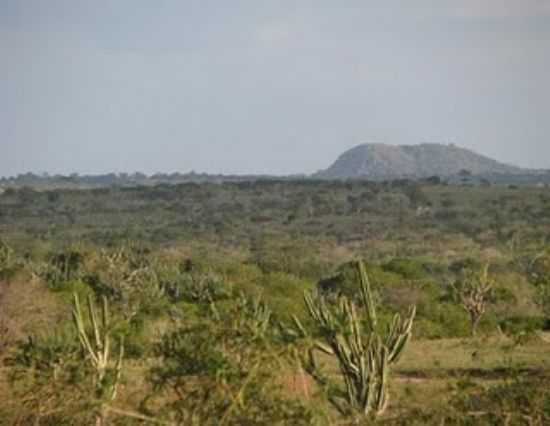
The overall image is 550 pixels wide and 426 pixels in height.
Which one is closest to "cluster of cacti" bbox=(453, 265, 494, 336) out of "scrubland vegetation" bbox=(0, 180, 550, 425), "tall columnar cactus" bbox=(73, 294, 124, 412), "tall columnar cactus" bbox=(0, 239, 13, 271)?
"scrubland vegetation" bbox=(0, 180, 550, 425)

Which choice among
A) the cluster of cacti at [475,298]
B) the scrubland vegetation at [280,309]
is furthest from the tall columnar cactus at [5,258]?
the cluster of cacti at [475,298]

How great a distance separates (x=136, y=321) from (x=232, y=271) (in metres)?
14.0

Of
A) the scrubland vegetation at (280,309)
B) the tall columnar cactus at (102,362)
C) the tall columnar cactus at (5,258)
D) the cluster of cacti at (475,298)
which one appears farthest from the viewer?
the tall columnar cactus at (5,258)

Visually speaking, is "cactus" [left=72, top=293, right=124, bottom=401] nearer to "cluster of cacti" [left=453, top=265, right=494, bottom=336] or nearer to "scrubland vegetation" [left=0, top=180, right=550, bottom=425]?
"scrubland vegetation" [left=0, top=180, right=550, bottom=425]

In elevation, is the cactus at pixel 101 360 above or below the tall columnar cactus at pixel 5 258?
above

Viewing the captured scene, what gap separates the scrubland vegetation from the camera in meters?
8.13

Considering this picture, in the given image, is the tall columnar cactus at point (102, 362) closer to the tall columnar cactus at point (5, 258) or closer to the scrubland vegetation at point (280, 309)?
the scrubland vegetation at point (280, 309)

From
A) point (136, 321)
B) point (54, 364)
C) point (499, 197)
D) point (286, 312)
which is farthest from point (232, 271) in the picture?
point (499, 197)

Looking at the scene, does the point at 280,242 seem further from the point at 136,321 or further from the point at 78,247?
the point at 136,321

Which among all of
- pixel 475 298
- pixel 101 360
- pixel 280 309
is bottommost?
pixel 280 309

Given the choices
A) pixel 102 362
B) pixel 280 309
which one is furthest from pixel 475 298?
pixel 102 362

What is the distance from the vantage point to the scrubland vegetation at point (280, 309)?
813cm

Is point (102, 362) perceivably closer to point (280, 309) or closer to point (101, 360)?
point (101, 360)

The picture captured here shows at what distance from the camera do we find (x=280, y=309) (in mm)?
32906
